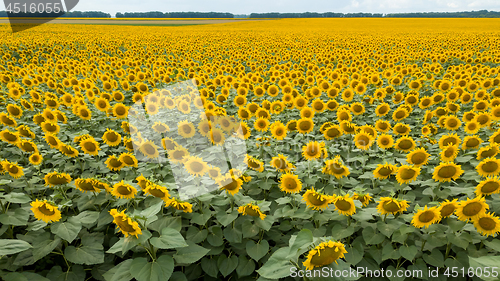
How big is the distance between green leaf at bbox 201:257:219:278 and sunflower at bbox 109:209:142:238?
3.23 feet

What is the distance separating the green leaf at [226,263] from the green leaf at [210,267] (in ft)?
0.18

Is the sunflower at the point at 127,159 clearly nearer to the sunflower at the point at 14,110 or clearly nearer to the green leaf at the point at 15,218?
the green leaf at the point at 15,218

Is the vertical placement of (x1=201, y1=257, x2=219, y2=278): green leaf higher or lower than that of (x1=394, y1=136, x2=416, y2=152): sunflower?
lower

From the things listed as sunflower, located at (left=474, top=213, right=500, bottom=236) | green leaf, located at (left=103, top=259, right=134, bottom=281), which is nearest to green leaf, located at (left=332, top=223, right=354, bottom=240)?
sunflower, located at (left=474, top=213, right=500, bottom=236)

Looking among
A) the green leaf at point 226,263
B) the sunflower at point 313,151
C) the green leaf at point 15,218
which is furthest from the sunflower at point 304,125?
the green leaf at point 15,218

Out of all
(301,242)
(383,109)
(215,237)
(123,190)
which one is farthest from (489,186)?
(123,190)

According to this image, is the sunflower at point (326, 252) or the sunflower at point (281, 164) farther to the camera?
the sunflower at point (281, 164)

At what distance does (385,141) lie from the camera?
4.02 meters

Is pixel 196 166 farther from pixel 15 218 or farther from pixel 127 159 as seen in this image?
pixel 15 218

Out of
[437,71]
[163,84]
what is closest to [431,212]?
[163,84]

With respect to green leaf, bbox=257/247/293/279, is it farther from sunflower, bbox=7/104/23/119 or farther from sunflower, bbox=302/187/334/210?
sunflower, bbox=7/104/23/119

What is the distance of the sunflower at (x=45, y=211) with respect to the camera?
2393 mm

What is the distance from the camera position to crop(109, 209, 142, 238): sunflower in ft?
6.30

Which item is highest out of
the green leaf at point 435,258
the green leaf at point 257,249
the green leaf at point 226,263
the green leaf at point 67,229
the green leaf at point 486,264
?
the green leaf at point 486,264
